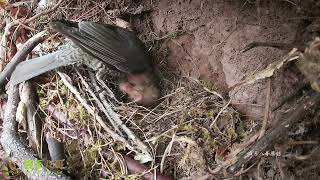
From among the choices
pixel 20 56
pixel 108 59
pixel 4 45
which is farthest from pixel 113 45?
pixel 4 45

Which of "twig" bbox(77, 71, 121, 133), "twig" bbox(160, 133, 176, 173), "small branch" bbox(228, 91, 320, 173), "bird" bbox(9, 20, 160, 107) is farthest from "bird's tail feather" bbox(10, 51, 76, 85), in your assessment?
"small branch" bbox(228, 91, 320, 173)

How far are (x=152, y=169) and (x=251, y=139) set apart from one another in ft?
1.51

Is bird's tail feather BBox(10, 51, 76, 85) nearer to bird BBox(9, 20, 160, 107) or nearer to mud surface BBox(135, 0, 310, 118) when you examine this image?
bird BBox(9, 20, 160, 107)

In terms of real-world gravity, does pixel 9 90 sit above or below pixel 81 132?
above

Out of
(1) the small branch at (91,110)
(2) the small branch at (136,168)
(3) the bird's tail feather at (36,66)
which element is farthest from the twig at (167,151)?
(3) the bird's tail feather at (36,66)

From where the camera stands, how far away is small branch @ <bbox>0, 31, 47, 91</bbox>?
237 centimetres

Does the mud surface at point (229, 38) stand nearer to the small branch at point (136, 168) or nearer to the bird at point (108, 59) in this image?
the bird at point (108, 59)

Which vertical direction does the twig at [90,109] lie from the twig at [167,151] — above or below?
above

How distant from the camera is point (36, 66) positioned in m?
2.33

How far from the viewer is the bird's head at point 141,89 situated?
95.1 inches

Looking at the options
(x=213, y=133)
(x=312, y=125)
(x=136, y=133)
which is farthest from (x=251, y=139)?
(x=136, y=133)

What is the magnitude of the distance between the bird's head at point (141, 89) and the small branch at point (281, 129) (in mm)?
912

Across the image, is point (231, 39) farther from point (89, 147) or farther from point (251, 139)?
point (89, 147)

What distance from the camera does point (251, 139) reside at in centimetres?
164
